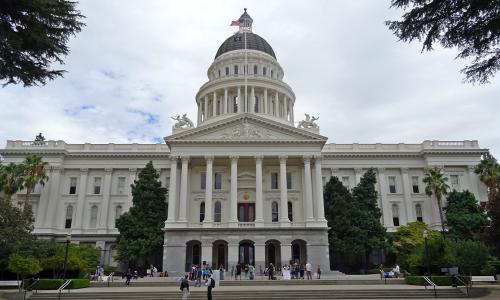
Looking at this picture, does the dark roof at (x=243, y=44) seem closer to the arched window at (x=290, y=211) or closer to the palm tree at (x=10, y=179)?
the arched window at (x=290, y=211)

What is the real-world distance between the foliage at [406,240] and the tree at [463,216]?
275 centimetres

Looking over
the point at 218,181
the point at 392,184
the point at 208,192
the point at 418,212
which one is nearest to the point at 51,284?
the point at 208,192

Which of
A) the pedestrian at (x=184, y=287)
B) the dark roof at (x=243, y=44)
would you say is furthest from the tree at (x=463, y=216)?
the dark roof at (x=243, y=44)

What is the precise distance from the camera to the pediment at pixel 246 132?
45906 millimetres

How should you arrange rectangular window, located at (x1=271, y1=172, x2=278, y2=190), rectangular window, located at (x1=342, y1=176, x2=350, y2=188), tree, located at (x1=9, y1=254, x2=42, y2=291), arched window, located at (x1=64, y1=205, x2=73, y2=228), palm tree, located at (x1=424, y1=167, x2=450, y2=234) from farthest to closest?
1. rectangular window, located at (x1=342, y1=176, x2=350, y2=188)
2. arched window, located at (x1=64, y1=205, x2=73, y2=228)
3. rectangular window, located at (x1=271, y1=172, x2=278, y2=190)
4. palm tree, located at (x1=424, y1=167, x2=450, y2=234)
5. tree, located at (x1=9, y1=254, x2=42, y2=291)

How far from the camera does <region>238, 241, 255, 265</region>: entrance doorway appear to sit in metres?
44.2

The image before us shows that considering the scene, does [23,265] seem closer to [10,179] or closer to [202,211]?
[10,179]

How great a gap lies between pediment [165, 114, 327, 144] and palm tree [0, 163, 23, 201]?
17.3m

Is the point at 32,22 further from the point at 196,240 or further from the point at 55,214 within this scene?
the point at 55,214

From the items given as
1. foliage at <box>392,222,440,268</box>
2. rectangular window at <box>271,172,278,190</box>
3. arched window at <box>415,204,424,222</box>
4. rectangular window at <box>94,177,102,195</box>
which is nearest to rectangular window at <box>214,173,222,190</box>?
rectangular window at <box>271,172,278,190</box>

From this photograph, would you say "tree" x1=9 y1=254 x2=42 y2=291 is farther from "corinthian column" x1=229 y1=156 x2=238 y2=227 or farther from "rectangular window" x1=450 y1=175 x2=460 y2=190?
"rectangular window" x1=450 y1=175 x2=460 y2=190

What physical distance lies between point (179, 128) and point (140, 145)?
11572 mm

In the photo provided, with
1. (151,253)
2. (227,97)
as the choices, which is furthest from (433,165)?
(151,253)

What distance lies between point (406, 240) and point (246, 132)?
20.8m
